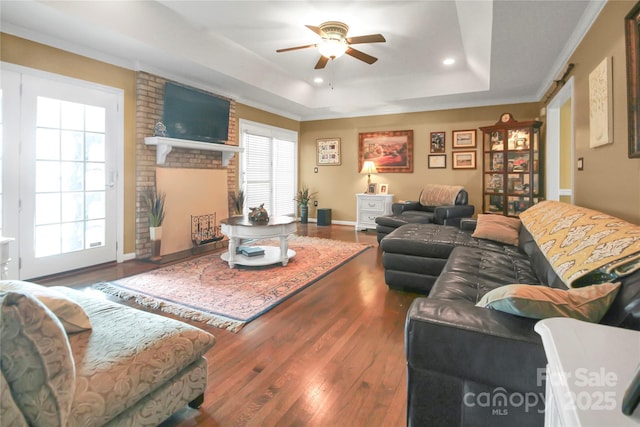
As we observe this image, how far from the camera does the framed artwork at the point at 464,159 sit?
248 inches

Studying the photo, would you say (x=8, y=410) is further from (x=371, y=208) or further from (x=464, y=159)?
(x=464, y=159)

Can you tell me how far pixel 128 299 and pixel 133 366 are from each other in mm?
1947

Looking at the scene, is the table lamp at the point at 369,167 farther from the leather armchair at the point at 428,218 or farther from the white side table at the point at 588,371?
the white side table at the point at 588,371

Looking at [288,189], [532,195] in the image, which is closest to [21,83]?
[288,189]

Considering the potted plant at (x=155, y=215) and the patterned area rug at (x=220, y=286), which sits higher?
A: the potted plant at (x=155, y=215)

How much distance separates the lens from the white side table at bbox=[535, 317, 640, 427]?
20.6 inches

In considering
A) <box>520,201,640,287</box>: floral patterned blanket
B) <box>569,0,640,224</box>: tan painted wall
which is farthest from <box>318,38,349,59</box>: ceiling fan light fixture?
<box>520,201,640,287</box>: floral patterned blanket

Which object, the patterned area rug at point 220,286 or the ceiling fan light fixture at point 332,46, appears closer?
the patterned area rug at point 220,286

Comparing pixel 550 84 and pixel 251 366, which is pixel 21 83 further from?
pixel 550 84

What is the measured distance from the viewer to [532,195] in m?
5.37

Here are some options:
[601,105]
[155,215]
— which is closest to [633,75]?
[601,105]

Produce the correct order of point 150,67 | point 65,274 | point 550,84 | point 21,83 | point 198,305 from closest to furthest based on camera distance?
point 198,305 → point 21,83 → point 65,274 → point 150,67 → point 550,84

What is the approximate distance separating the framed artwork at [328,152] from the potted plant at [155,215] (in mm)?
4187

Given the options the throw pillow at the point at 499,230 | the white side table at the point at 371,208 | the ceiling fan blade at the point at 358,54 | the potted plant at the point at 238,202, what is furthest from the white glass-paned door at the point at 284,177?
the throw pillow at the point at 499,230
